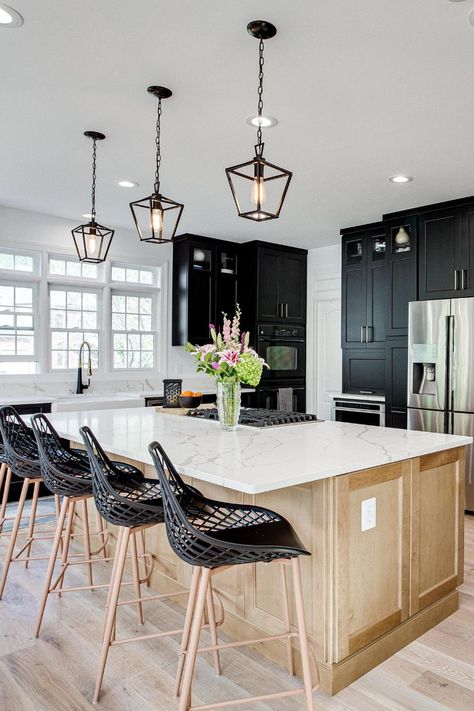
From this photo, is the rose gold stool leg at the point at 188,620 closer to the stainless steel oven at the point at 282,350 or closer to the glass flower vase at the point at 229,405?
the glass flower vase at the point at 229,405

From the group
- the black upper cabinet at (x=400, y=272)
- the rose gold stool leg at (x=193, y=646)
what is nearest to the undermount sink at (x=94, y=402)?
the black upper cabinet at (x=400, y=272)

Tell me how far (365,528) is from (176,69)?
222 cm

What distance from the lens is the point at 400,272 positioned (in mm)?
5020

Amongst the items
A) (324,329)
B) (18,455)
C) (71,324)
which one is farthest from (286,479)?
(324,329)

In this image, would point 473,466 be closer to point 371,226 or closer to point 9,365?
point 371,226

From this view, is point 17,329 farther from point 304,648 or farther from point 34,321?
point 304,648

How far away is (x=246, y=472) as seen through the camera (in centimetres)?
179

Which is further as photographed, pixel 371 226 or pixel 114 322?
pixel 114 322

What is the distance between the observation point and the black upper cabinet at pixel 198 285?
19.9 ft

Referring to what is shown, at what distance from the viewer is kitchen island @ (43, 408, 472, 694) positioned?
1993 millimetres

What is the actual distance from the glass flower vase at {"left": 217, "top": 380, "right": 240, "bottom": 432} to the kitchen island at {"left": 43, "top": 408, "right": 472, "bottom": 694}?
0.08 metres

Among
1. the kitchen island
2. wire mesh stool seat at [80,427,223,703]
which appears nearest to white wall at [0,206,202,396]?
the kitchen island

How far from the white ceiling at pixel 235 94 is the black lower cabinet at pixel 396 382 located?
137 cm

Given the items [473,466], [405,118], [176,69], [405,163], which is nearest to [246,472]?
[176,69]
